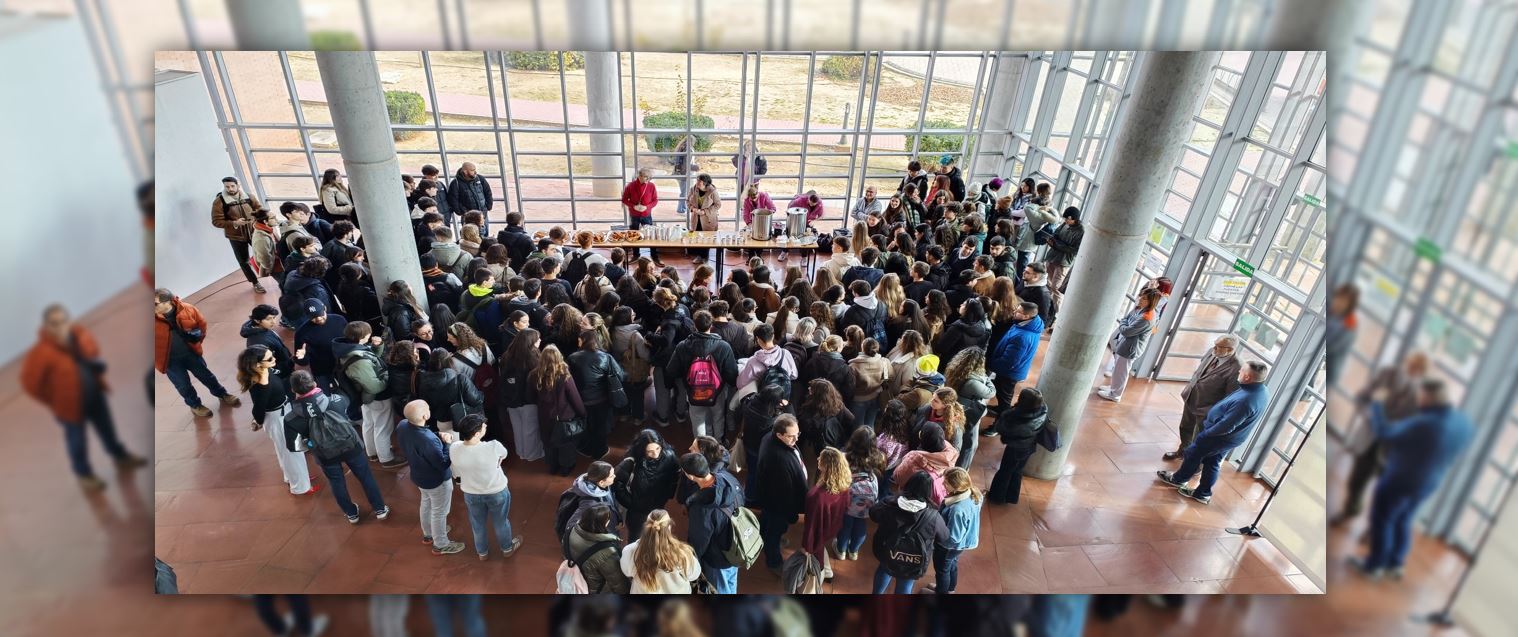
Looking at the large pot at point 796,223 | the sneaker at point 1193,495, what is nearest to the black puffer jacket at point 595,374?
the large pot at point 796,223

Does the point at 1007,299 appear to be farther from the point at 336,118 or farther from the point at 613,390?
the point at 336,118

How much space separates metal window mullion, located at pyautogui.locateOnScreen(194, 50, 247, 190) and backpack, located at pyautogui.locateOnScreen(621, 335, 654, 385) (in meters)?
7.90

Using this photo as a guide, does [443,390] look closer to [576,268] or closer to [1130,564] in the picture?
[576,268]

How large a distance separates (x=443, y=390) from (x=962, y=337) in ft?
13.6

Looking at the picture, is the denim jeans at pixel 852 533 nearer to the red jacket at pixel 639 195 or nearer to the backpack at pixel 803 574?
the backpack at pixel 803 574

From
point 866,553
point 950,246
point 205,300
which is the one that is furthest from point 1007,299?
point 205,300

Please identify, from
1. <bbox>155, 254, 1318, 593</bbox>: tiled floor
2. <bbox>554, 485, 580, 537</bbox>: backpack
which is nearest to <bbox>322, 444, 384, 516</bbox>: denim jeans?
<bbox>155, 254, 1318, 593</bbox>: tiled floor

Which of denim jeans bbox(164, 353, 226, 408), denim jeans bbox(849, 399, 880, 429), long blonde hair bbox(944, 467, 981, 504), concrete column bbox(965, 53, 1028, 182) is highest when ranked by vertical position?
concrete column bbox(965, 53, 1028, 182)

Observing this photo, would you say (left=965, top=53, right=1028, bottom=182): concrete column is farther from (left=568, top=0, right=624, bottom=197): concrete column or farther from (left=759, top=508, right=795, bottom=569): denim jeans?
(left=759, top=508, right=795, bottom=569): denim jeans

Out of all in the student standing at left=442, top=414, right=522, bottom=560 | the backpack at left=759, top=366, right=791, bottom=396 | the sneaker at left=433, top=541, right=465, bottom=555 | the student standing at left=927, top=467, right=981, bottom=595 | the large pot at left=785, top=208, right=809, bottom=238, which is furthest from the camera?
the large pot at left=785, top=208, right=809, bottom=238

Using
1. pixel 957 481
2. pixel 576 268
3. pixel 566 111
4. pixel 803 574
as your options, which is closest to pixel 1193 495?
pixel 957 481

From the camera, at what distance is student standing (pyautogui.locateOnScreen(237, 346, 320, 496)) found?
→ 5.07 m

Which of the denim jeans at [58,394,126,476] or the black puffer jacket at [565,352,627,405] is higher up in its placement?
the denim jeans at [58,394,126,476]

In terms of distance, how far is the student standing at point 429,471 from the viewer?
4727 millimetres
